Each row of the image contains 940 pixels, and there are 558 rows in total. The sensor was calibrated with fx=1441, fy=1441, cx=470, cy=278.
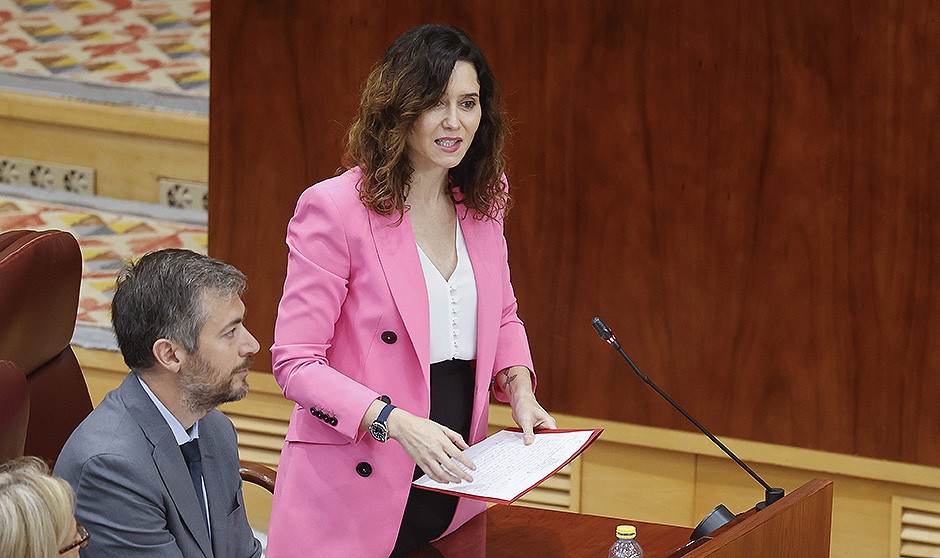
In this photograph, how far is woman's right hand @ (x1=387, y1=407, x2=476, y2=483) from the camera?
70.2 inches

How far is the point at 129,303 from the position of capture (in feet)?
6.00

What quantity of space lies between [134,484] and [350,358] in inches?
13.6

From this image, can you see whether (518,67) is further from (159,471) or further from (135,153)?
(135,153)

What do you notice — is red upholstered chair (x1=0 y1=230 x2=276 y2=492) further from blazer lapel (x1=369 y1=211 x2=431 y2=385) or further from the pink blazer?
blazer lapel (x1=369 y1=211 x2=431 y2=385)

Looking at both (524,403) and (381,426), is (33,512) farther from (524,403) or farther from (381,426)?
(524,403)

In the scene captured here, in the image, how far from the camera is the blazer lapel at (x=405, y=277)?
1909 mm

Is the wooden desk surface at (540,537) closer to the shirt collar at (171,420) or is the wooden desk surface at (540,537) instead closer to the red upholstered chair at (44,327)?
the shirt collar at (171,420)

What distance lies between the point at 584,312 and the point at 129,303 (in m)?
1.39

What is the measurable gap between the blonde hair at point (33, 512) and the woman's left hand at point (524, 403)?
66 centimetres

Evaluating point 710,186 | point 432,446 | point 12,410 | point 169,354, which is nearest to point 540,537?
point 432,446

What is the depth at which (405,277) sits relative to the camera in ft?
6.29

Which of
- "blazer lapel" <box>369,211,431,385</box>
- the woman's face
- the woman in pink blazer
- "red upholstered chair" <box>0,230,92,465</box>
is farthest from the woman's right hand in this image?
"red upholstered chair" <box>0,230,92,465</box>

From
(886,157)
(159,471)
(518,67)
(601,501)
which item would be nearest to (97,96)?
(518,67)

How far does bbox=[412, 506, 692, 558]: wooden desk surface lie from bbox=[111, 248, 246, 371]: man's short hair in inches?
18.0
